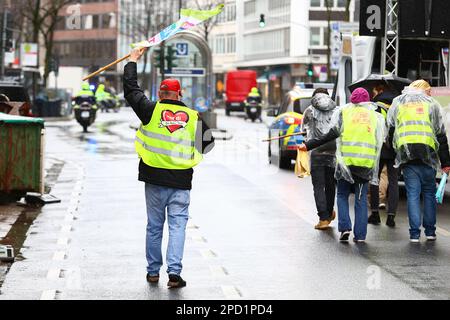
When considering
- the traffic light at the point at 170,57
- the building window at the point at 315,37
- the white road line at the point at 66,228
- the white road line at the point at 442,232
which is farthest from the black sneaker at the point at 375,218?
the building window at the point at 315,37

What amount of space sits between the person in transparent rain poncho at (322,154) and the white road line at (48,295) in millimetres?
5346

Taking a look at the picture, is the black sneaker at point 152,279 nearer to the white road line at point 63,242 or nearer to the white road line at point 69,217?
the white road line at point 63,242

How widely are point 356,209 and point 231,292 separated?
152 inches

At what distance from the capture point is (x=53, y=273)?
1088 centimetres

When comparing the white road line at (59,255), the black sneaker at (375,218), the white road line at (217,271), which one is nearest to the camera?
the white road line at (217,271)

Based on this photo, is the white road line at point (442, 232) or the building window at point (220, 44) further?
the building window at point (220, 44)

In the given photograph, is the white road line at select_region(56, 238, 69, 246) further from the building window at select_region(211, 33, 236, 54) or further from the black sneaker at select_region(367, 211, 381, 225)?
the building window at select_region(211, 33, 236, 54)

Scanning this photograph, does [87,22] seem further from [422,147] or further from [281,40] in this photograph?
[422,147]

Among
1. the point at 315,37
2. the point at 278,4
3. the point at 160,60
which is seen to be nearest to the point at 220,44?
the point at 315,37

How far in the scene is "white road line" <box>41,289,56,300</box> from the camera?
9469 mm

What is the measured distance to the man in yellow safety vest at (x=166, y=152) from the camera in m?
10.3

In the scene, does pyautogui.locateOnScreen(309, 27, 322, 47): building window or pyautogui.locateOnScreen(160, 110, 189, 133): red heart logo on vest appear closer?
pyautogui.locateOnScreen(160, 110, 189, 133): red heart logo on vest

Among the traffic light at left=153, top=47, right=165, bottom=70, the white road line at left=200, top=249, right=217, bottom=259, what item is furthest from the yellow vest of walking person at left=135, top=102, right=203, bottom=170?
the traffic light at left=153, top=47, right=165, bottom=70

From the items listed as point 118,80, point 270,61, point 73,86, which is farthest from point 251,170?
point 118,80
